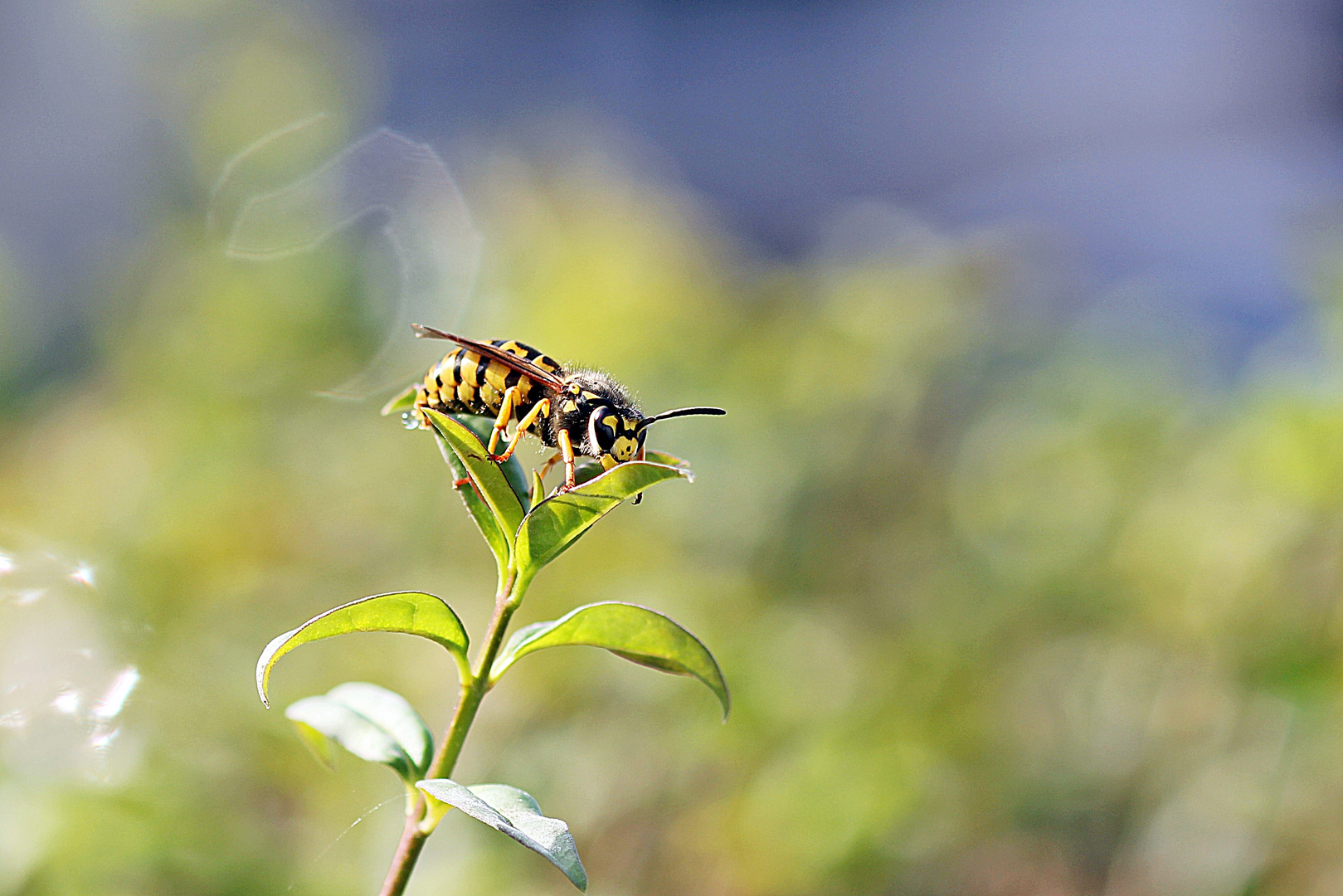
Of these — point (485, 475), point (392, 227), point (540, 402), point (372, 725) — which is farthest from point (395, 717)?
point (392, 227)

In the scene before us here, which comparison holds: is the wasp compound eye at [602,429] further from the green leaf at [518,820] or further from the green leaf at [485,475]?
the green leaf at [518,820]

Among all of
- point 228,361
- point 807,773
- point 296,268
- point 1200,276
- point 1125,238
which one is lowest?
point 807,773

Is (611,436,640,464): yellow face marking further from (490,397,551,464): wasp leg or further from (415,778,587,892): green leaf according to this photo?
(415,778,587,892): green leaf

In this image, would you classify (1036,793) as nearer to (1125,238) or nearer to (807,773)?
(807,773)

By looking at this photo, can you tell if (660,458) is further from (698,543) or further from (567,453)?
(698,543)

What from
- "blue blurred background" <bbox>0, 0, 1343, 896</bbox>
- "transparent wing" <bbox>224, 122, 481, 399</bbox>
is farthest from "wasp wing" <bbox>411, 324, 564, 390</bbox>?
"transparent wing" <bbox>224, 122, 481, 399</bbox>

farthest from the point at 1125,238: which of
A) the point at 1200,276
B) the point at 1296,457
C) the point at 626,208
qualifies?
the point at 1296,457
